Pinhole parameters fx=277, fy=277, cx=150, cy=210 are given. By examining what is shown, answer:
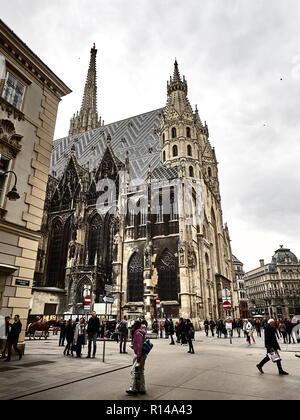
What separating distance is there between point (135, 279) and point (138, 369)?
23791mm

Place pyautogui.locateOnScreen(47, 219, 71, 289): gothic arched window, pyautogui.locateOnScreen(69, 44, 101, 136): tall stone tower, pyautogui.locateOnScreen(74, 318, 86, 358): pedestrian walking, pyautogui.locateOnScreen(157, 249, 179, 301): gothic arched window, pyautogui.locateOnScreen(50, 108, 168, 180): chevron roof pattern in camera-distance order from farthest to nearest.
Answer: pyautogui.locateOnScreen(69, 44, 101, 136): tall stone tower
pyautogui.locateOnScreen(50, 108, 168, 180): chevron roof pattern
pyautogui.locateOnScreen(47, 219, 71, 289): gothic arched window
pyautogui.locateOnScreen(157, 249, 179, 301): gothic arched window
pyautogui.locateOnScreen(74, 318, 86, 358): pedestrian walking

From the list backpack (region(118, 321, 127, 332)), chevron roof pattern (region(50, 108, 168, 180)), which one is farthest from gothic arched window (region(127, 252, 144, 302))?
backpack (region(118, 321, 127, 332))

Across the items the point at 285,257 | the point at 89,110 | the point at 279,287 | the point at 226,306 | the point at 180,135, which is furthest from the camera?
the point at 285,257

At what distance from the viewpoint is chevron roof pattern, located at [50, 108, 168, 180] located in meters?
37.9

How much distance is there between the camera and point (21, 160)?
1048cm

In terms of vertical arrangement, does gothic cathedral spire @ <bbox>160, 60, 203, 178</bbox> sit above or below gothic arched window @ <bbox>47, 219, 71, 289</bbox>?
above

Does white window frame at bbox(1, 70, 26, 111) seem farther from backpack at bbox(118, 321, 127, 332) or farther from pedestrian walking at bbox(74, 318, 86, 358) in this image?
backpack at bbox(118, 321, 127, 332)

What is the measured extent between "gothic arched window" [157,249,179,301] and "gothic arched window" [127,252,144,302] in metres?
1.96

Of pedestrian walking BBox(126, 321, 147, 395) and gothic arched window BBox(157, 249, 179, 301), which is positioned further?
gothic arched window BBox(157, 249, 179, 301)

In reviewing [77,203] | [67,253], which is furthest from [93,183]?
[67,253]

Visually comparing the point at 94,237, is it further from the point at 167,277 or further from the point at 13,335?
the point at 13,335

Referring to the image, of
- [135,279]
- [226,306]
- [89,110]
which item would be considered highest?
[89,110]

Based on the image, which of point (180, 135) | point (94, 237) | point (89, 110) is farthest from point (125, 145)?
point (89, 110)

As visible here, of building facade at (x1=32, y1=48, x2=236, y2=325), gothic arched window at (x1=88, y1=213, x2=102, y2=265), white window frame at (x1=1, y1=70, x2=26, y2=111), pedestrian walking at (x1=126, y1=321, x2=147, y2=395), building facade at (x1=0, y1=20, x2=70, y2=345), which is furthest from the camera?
gothic arched window at (x1=88, y1=213, x2=102, y2=265)
